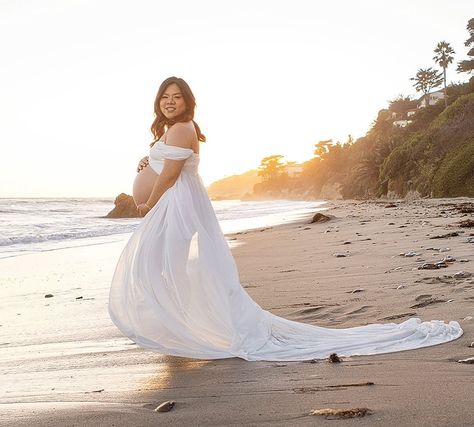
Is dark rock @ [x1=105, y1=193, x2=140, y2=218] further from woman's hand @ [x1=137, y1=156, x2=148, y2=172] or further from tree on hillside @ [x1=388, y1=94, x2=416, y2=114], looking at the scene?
tree on hillside @ [x1=388, y1=94, x2=416, y2=114]

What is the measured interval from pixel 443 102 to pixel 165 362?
54187mm

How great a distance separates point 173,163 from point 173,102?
0.45 metres

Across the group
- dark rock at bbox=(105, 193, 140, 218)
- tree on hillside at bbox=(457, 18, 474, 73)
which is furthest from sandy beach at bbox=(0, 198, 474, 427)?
tree on hillside at bbox=(457, 18, 474, 73)

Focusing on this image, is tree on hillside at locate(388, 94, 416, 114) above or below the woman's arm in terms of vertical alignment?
above

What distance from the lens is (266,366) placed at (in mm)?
3318

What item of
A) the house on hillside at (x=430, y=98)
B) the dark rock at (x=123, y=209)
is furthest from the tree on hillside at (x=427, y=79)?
the dark rock at (x=123, y=209)

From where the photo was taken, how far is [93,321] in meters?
5.14

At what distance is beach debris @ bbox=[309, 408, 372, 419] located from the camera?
2.32m

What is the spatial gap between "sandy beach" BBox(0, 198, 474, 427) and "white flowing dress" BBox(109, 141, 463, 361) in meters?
0.14

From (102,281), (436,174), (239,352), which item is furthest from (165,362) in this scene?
(436,174)

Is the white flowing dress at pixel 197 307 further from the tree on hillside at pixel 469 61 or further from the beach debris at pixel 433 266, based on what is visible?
the tree on hillside at pixel 469 61

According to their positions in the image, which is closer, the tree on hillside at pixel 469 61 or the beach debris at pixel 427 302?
the beach debris at pixel 427 302

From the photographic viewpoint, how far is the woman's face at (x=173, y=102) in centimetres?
399

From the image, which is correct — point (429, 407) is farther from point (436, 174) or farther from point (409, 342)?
point (436, 174)
